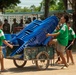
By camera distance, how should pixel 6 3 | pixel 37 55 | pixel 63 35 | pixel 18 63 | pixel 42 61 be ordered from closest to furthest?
1. pixel 37 55
2. pixel 63 35
3. pixel 42 61
4. pixel 18 63
5. pixel 6 3

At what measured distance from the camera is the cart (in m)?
10.8

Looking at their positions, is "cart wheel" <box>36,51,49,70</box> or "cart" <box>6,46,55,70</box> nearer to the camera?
"cart" <box>6,46,55,70</box>

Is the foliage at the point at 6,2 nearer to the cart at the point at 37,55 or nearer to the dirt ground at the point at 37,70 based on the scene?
the dirt ground at the point at 37,70

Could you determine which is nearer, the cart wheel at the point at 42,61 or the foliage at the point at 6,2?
the cart wheel at the point at 42,61

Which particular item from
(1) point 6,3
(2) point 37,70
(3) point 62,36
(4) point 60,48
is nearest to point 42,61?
(2) point 37,70

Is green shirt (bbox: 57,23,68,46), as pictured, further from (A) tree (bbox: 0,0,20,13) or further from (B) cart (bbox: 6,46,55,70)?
(A) tree (bbox: 0,0,20,13)

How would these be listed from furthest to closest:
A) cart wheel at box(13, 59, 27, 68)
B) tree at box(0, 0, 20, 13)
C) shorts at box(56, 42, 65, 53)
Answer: tree at box(0, 0, 20, 13) → cart wheel at box(13, 59, 27, 68) → shorts at box(56, 42, 65, 53)

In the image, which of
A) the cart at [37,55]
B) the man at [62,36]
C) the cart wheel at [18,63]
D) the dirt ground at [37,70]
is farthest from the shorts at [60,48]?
the cart wheel at [18,63]

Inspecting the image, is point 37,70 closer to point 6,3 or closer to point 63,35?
point 63,35

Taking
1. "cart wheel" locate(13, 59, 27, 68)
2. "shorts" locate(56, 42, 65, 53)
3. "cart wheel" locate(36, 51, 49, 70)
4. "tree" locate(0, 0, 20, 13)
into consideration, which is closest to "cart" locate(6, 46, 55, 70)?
"cart wheel" locate(36, 51, 49, 70)

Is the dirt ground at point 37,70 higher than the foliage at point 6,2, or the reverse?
the foliage at point 6,2

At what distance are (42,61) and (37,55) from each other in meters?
0.37

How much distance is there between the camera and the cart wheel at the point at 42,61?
10994 millimetres

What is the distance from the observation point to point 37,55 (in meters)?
10.9
